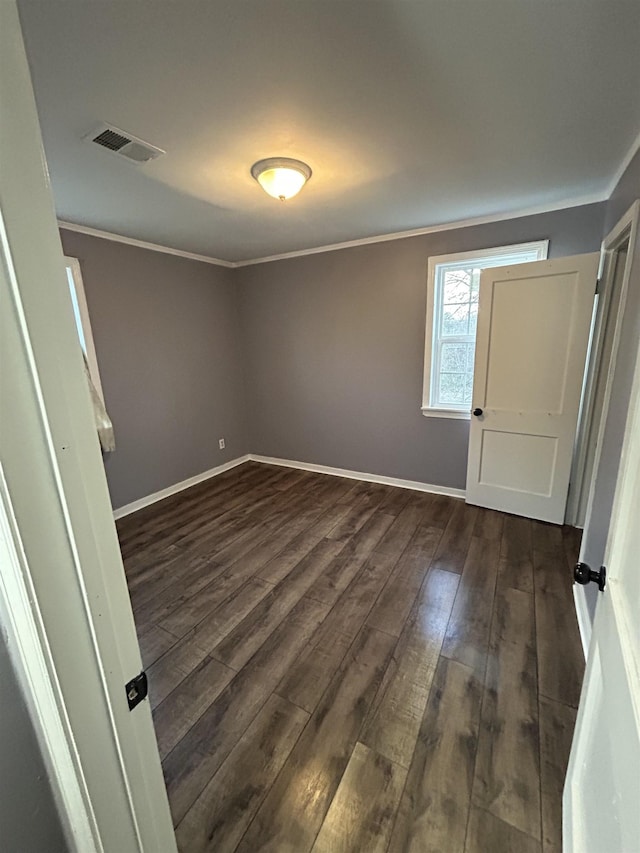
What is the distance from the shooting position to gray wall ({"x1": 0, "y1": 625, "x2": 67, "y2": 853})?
1.77ft

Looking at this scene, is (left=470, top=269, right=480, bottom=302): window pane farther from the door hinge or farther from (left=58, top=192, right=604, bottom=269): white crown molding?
the door hinge

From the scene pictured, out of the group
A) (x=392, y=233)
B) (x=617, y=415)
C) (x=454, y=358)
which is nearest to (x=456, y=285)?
(x=454, y=358)

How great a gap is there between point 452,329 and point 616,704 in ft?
9.59

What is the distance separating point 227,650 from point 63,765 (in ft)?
4.47

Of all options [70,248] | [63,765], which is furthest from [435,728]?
[70,248]

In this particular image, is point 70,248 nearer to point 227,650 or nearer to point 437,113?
point 437,113

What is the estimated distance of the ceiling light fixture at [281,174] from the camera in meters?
1.78

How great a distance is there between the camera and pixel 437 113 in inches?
58.2

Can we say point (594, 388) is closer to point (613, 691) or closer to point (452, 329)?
point (452, 329)

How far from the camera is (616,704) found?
0.69 metres

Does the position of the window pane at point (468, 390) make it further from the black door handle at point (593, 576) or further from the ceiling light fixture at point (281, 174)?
the black door handle at point (593, 576)

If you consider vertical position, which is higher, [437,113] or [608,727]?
Result: [437,113]

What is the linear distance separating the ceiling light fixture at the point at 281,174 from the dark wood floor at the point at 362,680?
7.51ft

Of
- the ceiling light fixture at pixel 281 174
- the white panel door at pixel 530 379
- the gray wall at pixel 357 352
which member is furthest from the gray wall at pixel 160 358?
the white panel door at pixel 530 379
